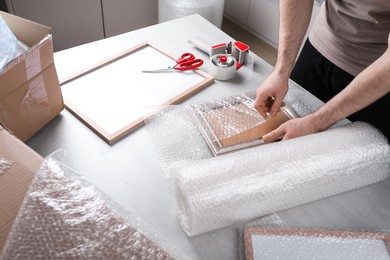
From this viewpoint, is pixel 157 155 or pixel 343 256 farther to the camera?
pixel 157 155

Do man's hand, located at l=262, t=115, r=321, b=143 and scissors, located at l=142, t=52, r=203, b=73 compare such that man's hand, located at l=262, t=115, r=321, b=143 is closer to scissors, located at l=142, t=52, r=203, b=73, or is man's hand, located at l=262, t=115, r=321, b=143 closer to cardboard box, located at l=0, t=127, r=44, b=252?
scissors, located at l=142, t=52, r=203, b=73

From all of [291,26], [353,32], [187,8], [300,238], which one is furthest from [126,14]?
[300,238]

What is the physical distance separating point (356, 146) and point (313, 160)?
0.41ft

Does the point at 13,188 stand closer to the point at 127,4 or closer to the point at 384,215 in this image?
the point at 384,215

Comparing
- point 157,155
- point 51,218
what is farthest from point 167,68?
point 51,218

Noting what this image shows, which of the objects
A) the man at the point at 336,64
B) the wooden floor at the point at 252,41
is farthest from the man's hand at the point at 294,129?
the wooden floor at the point at 252,41

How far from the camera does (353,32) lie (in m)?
1.05

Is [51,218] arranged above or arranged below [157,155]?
above

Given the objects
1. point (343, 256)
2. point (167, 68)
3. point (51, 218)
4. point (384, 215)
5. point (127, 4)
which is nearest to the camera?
point (51, 218)

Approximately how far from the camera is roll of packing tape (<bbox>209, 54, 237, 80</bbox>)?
1.08 m

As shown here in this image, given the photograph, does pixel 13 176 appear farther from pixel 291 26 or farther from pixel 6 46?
pixel 291 26

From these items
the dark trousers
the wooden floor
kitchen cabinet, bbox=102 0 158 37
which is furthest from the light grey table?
the wooden floor

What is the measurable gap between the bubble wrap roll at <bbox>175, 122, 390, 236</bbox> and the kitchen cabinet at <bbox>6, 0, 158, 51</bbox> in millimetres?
1878

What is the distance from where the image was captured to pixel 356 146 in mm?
778
